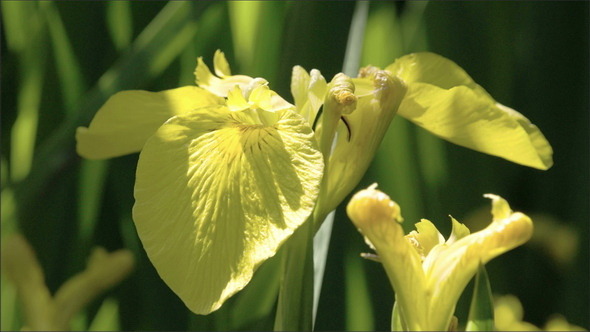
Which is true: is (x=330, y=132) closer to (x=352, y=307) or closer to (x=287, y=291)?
(x=287, y=291)

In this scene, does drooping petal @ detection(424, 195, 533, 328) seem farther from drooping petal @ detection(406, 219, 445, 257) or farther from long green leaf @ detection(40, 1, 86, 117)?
long green leaf @ detection(40, 1, 86, 117)

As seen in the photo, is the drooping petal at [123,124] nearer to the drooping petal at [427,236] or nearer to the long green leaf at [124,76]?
the long green leaf at [124,76]

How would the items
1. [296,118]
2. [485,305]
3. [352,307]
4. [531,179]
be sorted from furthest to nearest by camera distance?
[531,179] → [352,307] → [296,118] → [485,305]

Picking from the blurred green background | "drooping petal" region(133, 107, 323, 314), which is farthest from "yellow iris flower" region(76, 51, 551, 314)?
→ the blurred green background

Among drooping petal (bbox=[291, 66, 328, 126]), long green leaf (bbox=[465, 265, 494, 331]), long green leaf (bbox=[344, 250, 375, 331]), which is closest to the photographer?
long green leaf (bbox=[465, 265, 494, 331])

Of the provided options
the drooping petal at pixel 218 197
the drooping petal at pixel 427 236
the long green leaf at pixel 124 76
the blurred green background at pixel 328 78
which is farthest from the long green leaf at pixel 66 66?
the drooping petal at pixel 427 236

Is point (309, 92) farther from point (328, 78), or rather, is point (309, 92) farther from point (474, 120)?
point (328, 78)

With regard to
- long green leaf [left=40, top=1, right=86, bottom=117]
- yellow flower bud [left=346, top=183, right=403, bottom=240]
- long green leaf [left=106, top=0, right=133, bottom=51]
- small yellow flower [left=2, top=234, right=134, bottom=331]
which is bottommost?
small yellow flower [left=2, top=234, right=134, bottom=331]

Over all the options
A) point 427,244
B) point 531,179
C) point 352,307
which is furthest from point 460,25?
point 427,244
